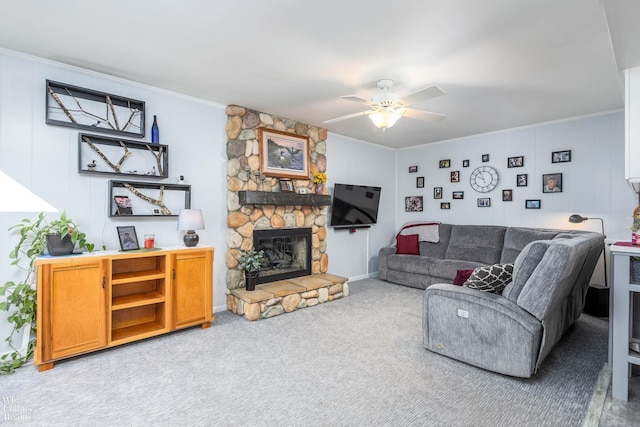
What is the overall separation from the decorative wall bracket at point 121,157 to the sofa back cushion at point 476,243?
432 centimetres

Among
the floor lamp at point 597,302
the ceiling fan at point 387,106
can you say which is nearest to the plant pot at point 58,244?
the ceiling fan at point 387,106

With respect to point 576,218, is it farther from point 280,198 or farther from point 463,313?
point 280,198

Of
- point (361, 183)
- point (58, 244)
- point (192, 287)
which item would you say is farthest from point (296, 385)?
point (361, 183)

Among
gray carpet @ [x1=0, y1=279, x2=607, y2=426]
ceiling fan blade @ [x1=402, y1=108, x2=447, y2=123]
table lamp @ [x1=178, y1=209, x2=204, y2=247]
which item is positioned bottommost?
gray carpet @ [x1=0, y1=279, x2=607, y2=426]

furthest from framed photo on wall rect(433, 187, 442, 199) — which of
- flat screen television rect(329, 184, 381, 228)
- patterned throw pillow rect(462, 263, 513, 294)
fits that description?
patterned throw pillow rect(462, 263, 513, 294)

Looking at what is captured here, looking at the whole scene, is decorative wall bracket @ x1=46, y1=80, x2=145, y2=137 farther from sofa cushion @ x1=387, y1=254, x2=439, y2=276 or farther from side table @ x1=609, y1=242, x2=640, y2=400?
side table @ x1=609, y1=242, x2=640, y2=400

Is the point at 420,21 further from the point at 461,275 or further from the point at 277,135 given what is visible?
the point at 277,135

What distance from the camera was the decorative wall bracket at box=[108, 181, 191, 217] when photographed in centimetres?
308

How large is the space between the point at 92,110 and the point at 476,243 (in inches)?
204

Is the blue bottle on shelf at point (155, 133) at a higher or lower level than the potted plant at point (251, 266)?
higher

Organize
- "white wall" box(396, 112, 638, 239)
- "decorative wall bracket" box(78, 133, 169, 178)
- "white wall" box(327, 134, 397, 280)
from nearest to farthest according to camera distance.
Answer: "decorative wall bracket" box(78, 133, 169, 178), "white wall" box(396, 112, 638, 239), "white wall" box(327, 134, 397, 280)

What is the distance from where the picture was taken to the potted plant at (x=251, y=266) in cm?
383

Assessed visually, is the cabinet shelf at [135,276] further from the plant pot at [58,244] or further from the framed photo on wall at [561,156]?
the framed photo on wall at [561,156]

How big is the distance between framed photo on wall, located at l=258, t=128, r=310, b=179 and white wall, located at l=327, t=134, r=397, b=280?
2.04 ft
